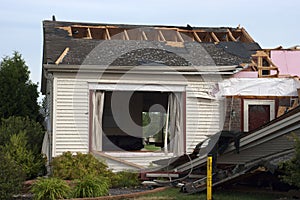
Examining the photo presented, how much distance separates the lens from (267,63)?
1847cm

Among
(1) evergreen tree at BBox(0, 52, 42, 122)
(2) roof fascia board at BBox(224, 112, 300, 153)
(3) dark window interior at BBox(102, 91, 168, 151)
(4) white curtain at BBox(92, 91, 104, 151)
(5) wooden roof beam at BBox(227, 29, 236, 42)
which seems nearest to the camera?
(2) roof fascia board at BBox(224, 112, 300, 153)

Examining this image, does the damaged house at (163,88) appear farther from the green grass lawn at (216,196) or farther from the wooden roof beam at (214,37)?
the green grass lawn at (216,196)

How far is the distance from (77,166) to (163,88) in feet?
12.0

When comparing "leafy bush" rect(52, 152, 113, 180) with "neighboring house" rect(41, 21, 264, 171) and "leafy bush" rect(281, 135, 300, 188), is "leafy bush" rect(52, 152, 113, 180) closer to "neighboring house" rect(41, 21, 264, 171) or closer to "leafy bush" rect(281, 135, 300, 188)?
"neighboring house" rect(41, 21, 264, 171)

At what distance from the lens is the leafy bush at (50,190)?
11.5 metres

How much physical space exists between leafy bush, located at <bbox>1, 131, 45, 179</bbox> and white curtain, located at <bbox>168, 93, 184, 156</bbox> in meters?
4.17

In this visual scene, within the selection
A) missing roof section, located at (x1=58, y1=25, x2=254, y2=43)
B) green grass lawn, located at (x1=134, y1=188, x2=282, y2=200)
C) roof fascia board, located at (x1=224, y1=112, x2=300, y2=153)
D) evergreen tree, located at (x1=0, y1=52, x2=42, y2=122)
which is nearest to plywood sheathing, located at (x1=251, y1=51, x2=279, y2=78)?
missing roof section, located at (x1=58, y1=25, x2=254, y2=43)

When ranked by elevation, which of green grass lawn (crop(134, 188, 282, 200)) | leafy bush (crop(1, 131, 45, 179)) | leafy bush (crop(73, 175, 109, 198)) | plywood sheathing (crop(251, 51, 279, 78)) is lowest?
green grass lawn (crop(134, 188, 282, 200))

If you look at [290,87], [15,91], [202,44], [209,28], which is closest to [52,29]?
[15,91]

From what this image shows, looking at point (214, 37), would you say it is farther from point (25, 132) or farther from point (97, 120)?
point (25, 132)

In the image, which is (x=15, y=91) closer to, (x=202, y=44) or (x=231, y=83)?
(x=202, y=44)

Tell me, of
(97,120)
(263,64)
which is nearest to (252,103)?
(263,64)

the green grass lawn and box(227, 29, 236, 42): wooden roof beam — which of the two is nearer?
the green grass lawn

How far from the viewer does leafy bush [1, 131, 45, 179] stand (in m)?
15.6
